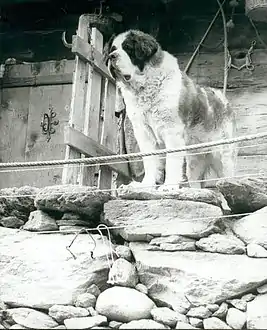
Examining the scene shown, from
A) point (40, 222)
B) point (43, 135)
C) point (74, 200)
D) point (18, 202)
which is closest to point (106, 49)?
point (43, 135)

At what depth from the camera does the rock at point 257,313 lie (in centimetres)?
501

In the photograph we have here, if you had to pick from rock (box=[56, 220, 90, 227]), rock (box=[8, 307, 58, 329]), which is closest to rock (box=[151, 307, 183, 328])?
rock (box=[8, 307, 58, 329])

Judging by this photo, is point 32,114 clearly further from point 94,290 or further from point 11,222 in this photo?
point 94,290

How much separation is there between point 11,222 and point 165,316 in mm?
1774

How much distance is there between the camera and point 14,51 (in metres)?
8.63

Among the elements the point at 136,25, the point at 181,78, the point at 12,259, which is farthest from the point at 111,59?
the point at 12,259

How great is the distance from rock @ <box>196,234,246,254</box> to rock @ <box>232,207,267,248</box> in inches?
3.1

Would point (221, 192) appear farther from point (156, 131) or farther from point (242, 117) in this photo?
point (242, 117)

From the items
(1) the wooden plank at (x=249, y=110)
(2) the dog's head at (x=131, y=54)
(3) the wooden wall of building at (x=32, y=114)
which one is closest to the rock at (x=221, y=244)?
(2) the dog's head at (x=131, y=54)

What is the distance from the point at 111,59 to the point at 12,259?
205cm

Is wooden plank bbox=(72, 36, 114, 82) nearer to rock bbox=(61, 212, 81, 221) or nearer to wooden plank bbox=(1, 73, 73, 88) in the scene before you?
wooden plank bbox=(1, 73, 73, 88)

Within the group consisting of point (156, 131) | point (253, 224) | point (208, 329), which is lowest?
point (208, 329)

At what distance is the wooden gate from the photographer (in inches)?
270

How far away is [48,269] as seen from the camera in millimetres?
5605
